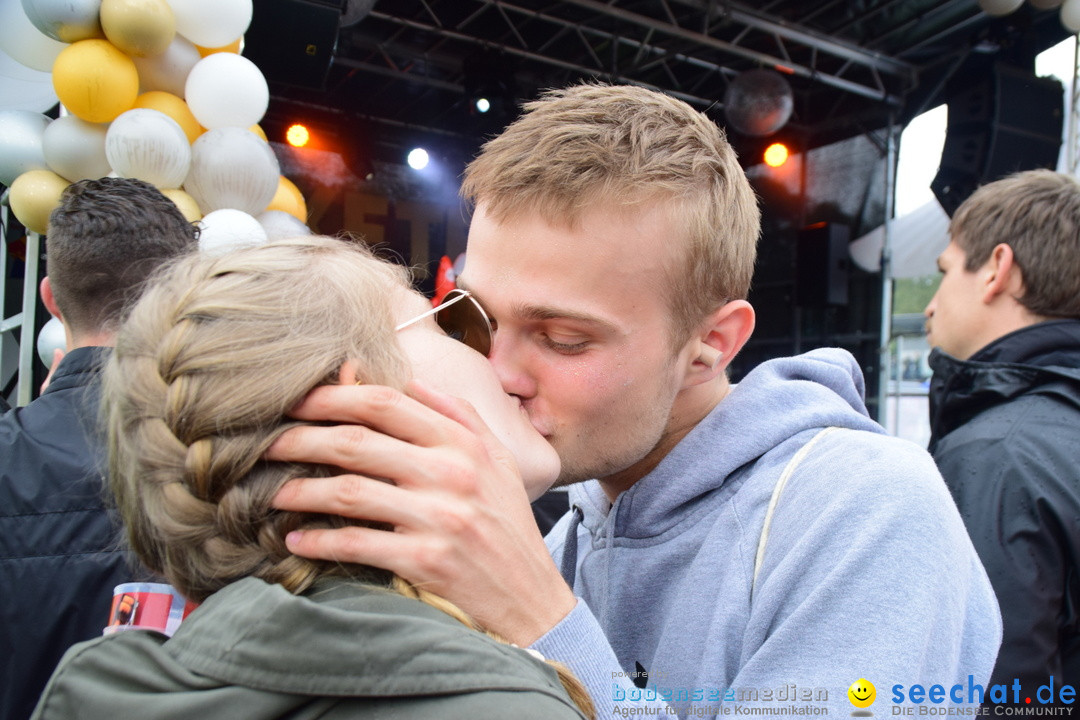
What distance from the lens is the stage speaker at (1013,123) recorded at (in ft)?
22.1

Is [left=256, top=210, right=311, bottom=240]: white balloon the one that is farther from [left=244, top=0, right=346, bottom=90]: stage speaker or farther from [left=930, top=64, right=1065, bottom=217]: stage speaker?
[left=930, top=64, right=1065, bottom=217]: stage speaker

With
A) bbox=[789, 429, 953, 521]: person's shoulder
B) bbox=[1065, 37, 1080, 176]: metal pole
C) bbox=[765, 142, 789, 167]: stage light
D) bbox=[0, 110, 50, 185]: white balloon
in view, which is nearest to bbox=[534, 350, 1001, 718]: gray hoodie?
bbox=[789, 429, 953, 521]: person's shoulder

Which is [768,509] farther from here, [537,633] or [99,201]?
[99,201]

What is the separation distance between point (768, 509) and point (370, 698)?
0.78 metres

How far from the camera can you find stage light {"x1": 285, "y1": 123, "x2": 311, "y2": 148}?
913 centimetres

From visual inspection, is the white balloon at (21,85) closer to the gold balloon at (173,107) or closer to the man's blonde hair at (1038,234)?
the gold balloon at (173,107)

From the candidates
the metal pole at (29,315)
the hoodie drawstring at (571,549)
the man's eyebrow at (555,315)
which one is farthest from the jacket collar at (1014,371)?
the metal pole at (29,315)

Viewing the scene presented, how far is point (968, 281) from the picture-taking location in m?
2.54

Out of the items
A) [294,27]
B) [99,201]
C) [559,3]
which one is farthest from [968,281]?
[559,3]

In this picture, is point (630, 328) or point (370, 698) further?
point (630, 328)

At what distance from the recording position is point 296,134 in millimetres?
9164

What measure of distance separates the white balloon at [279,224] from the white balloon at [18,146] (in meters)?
1.03

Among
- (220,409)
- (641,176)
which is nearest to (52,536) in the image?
(220,409)

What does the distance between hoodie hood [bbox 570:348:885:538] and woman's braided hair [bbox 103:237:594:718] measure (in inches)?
22.7
